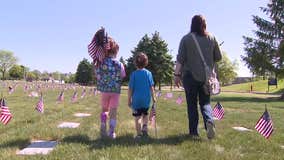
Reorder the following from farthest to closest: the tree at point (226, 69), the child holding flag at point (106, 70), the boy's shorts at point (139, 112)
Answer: the tree at point (226, 69), the boy's shorts at point (139, 112), the child holding flag at point (106, 70)

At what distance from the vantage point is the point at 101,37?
21.1ft

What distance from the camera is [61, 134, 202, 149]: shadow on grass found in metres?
5.47

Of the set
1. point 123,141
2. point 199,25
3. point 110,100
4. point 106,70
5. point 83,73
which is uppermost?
point 83,73

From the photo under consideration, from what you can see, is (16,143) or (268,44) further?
(268,44)

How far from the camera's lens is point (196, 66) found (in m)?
6.27

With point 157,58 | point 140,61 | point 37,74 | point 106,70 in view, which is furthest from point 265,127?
point 37,74

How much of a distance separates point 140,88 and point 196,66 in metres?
1.05

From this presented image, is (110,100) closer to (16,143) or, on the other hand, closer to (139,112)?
(139,112)

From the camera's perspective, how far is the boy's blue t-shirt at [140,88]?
21.8ft

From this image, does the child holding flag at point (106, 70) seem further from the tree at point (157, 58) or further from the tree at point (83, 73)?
the tree at point (83, 73)

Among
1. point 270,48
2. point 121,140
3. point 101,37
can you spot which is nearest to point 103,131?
point 121,140

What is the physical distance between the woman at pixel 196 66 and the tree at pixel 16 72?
152455mm

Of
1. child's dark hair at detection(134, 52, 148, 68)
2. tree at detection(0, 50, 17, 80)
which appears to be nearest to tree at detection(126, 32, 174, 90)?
child's dark hair at detection(134, 52, 148, 68)

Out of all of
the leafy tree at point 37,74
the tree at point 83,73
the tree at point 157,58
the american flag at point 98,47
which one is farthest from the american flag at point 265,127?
the leafy tree at point 37,74
